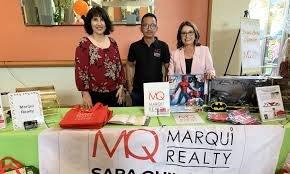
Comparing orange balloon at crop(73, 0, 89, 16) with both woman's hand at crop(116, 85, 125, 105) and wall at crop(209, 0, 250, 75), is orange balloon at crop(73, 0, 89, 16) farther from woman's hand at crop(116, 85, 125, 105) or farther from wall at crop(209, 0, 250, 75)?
wall at crop(209, 0, 250, 75)

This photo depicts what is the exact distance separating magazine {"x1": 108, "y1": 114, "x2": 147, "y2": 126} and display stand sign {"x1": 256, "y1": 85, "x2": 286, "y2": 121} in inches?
24.7

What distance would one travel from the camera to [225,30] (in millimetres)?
2740

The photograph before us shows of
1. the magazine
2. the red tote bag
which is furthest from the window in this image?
the red tote bag

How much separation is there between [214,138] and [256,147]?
23 cm

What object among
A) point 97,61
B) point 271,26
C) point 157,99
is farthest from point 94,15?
point 271,26

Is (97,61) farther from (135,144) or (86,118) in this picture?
(135,144)

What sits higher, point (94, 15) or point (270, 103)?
point (94, 15)

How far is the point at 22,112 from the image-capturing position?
1.31 m

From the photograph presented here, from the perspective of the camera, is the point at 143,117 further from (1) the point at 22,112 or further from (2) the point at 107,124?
(1) the point at 22,112

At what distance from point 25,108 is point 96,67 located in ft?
1.76

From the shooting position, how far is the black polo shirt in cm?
206

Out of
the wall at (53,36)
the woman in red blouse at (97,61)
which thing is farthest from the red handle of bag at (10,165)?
the wall at (53,36)

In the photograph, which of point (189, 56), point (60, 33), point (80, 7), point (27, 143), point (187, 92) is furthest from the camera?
point (60, 33)

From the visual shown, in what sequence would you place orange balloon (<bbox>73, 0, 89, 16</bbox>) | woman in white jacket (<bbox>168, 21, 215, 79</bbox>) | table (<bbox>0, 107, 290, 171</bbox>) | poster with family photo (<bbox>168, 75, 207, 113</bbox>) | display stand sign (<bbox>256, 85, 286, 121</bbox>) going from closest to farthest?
table (<bbox>0, 107, 290, 171</bbox>), display stand sign (<bbox>256, 85, 286, 121</bbox>), poster with family photo (<bbox>168, 75, 207, 113</bbox>), woman in white jacket (<bbox>168, 21, 215, 79</bbox>), orange balloon (<bbox>73, 0, 89, 16</bbox>)
